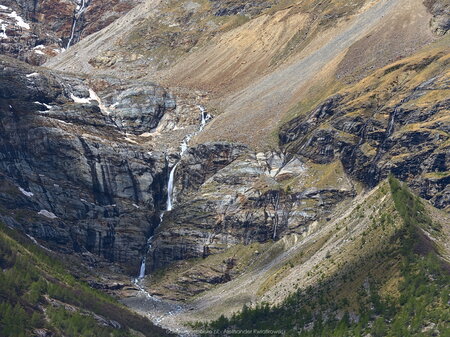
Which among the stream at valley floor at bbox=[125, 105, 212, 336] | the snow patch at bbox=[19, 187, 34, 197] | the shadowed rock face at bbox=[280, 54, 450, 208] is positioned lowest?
the stream at valley floor at bbox=[125, 105, 212, 336]

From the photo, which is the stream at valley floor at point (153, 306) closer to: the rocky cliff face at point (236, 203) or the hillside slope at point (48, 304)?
the hillside slope at point (48, 304)

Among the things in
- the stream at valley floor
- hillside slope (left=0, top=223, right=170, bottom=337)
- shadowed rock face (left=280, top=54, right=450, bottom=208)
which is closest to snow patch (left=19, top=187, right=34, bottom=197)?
the stream at valley floor

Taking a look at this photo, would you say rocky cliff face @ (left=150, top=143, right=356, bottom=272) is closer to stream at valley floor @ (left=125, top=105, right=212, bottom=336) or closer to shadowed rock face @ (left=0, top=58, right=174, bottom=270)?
stream at valley floor @ (left=125, top=105, right=212, bottom=336)

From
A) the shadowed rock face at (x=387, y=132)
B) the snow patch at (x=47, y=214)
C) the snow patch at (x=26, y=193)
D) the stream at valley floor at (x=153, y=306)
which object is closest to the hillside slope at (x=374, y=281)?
the stream at valley floor at (x=153, y=306)

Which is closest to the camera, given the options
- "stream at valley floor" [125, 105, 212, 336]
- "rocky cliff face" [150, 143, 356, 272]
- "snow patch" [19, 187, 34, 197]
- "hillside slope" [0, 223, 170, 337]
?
"hillside slope" [0, 223, 170, 337]

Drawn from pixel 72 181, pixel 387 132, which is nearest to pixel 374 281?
pixel 387 132

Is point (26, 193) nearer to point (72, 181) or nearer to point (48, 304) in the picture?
point (72, 181)
